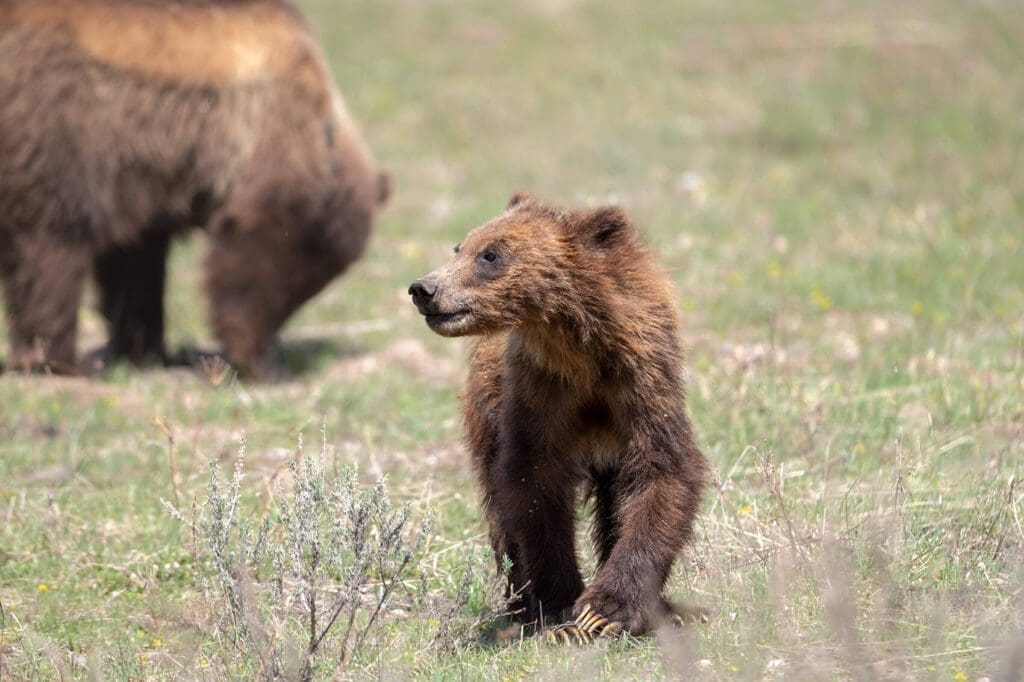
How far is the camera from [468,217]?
1434 centimetres

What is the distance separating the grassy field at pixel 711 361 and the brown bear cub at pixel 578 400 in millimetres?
299

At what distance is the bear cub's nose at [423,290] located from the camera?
16.4ft

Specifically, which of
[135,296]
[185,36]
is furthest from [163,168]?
[135,296]

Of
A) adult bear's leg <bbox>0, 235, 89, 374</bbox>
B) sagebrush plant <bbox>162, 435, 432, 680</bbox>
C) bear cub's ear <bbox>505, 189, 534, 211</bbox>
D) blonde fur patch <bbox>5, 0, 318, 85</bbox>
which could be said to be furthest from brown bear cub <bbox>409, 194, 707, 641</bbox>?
blonde fur patch <bbox>5, 0, 318, 85</bbox>

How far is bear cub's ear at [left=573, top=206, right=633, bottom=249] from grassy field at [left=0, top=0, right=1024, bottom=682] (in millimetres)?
578

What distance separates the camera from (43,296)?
10.1 meters

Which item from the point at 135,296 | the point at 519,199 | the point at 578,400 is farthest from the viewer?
the point at 135,296

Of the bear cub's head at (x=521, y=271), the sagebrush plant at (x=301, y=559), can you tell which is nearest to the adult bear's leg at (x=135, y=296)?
the sagebrush plant at (x=301, y=559)

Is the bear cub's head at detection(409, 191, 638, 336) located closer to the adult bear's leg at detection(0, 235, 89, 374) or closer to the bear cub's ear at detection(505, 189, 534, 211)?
the bear cub's ear at detection(505, 189, 534, 211)

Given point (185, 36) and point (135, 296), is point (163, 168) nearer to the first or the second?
point (185, 36)

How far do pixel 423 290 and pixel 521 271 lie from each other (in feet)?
1.22

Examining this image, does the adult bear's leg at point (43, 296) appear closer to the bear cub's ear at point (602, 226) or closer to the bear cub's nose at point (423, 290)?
the bear cub's nose at point (423, 290)

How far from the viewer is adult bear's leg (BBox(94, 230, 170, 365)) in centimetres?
1130

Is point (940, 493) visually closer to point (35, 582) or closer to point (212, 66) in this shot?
point (35, 582)
